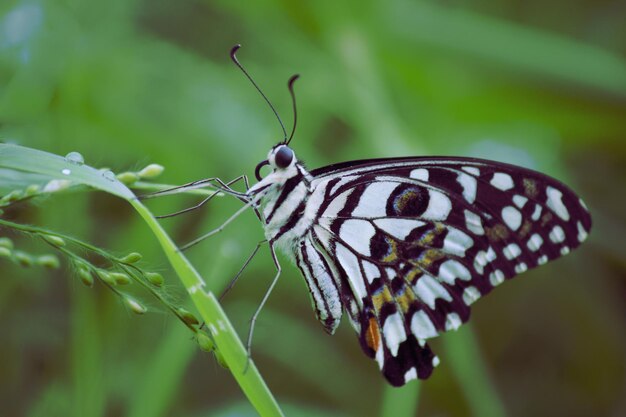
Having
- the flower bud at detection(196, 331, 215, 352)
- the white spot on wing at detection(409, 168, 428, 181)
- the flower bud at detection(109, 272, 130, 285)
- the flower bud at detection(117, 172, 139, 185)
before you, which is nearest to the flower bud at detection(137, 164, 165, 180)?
the flower bud at detection(117, 172, 139, 185)

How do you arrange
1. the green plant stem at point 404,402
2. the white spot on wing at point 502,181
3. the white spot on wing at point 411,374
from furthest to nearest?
the green plant stem at point 404,402 < the white spot on wing at point 502,181 < the white spot on wing at point 411,374

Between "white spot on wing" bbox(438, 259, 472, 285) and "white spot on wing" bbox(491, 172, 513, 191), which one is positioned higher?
"white spot on wing" bbox(491, 172, 513, 191)

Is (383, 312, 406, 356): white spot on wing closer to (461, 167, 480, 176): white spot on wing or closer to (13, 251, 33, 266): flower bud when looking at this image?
(461, 167, 480, 176): white spot on wing

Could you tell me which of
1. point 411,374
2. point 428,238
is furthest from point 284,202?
point 411,374

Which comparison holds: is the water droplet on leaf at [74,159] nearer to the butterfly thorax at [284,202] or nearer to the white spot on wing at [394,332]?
the butterfly thorax at [284,202]

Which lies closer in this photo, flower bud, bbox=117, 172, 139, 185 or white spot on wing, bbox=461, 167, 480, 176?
flower bud, bbox=117, 172, 139, 185

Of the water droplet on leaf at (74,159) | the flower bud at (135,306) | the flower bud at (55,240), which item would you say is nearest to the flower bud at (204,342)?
the flower bud at (135,306)

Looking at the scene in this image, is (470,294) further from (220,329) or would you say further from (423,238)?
(220,329)
